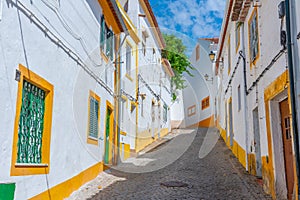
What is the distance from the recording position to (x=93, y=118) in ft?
29.4

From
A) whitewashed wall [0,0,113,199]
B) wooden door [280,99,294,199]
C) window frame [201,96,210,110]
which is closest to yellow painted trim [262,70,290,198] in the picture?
wooden door [280,99,294,199]

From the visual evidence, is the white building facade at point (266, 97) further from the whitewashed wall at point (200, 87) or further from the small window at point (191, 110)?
the small window at point (191, 110)

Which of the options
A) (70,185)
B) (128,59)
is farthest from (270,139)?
(128,59)

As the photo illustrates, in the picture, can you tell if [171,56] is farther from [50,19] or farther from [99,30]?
[50,19]

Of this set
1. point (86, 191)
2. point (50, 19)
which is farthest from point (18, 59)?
point (86, 191)

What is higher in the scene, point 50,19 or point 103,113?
point 50,19

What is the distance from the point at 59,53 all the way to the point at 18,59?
1.71 m

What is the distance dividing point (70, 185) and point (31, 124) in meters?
2.10

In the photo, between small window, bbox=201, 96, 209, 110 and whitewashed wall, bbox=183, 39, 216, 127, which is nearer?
whitewashed wall, bbox=183, 39, 216, 127

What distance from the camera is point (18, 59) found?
4781 millimetres

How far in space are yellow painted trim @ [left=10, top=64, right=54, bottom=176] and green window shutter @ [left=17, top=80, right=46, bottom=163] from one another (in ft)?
0.25

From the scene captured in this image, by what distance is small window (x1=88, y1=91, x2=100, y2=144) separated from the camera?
866 cm

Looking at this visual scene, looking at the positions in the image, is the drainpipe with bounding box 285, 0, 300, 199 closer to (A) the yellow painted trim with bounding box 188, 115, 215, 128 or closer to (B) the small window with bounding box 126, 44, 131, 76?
(B) the small window with bounding box 126, 44, 131, 76

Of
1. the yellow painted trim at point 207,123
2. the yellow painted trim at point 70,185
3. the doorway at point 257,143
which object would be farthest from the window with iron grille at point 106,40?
the yellow painted trim at point 207,123
